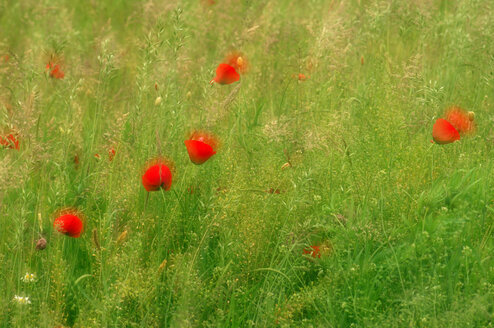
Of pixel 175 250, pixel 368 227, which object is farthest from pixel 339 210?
pixel 175 250

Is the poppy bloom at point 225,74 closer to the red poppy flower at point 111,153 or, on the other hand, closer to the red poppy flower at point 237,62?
the red poppy flower at point 237,62

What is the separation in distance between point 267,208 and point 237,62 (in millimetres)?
1136

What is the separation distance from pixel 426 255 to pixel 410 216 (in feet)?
0.88

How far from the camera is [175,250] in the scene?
7.46ft

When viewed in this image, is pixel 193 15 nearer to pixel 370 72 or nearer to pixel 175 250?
pixel 370 72

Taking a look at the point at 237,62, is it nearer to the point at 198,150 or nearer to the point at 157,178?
the point at 198,150

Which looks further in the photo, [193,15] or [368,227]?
[193,15]

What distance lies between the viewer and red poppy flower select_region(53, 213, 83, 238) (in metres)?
2.11

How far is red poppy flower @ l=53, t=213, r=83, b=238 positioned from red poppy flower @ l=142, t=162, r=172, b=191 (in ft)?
0.80

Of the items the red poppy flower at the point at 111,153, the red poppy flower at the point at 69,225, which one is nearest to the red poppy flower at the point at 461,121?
the red poppy flower at the point at 111,153

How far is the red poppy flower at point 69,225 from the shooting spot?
2111mm

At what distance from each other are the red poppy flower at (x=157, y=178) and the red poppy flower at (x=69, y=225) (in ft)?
0.80

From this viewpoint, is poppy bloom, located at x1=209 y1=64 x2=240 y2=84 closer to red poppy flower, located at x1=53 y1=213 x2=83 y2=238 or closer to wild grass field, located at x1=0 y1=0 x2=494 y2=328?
wild grass field, located at x1=0 y1=0 x2=494 y2=328

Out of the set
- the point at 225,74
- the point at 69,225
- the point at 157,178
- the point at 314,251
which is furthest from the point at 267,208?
the point at 225,74
